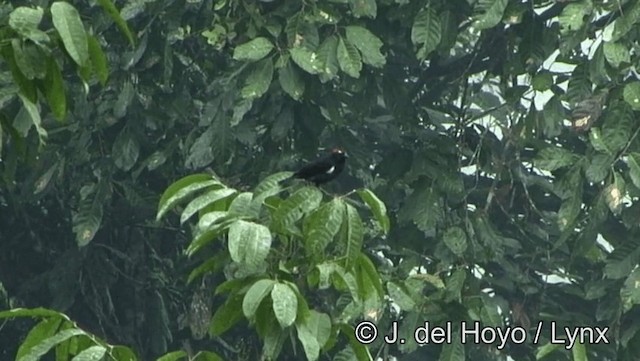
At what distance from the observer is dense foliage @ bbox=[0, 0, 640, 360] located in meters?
8.13

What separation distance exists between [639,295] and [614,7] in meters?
1.27

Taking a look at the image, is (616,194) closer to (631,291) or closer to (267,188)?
(631,291)

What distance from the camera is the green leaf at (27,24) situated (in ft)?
12.1

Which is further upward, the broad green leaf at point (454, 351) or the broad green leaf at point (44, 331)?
the broad green leaf at point (44, 331)

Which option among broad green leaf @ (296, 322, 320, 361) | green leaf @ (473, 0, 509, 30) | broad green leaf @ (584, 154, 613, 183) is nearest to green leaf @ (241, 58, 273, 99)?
green leaf @ (473, 0, 509, 30)

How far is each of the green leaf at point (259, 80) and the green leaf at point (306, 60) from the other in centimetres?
13

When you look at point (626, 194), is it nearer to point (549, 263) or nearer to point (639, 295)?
point (639, 295)

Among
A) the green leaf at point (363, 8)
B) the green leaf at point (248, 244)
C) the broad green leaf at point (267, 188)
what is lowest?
the green leaf at point (363, 8)

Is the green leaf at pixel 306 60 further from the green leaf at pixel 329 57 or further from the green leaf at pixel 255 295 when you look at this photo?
the green leaf at pixel 255 295

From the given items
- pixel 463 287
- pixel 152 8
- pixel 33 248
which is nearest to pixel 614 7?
pixel 463 287

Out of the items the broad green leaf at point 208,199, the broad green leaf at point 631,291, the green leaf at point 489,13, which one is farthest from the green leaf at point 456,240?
the broad green leaf at point 208,199

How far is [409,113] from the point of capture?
9.92 metres

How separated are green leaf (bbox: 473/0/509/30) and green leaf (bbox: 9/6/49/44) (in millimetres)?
4544

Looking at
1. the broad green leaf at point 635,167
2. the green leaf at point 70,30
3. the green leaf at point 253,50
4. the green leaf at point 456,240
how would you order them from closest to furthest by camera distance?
the green leaf at point 70,30 → the green leaf at point 253,50 → the broad green leaf at point 635,167 → the green leaf at point 456,240
